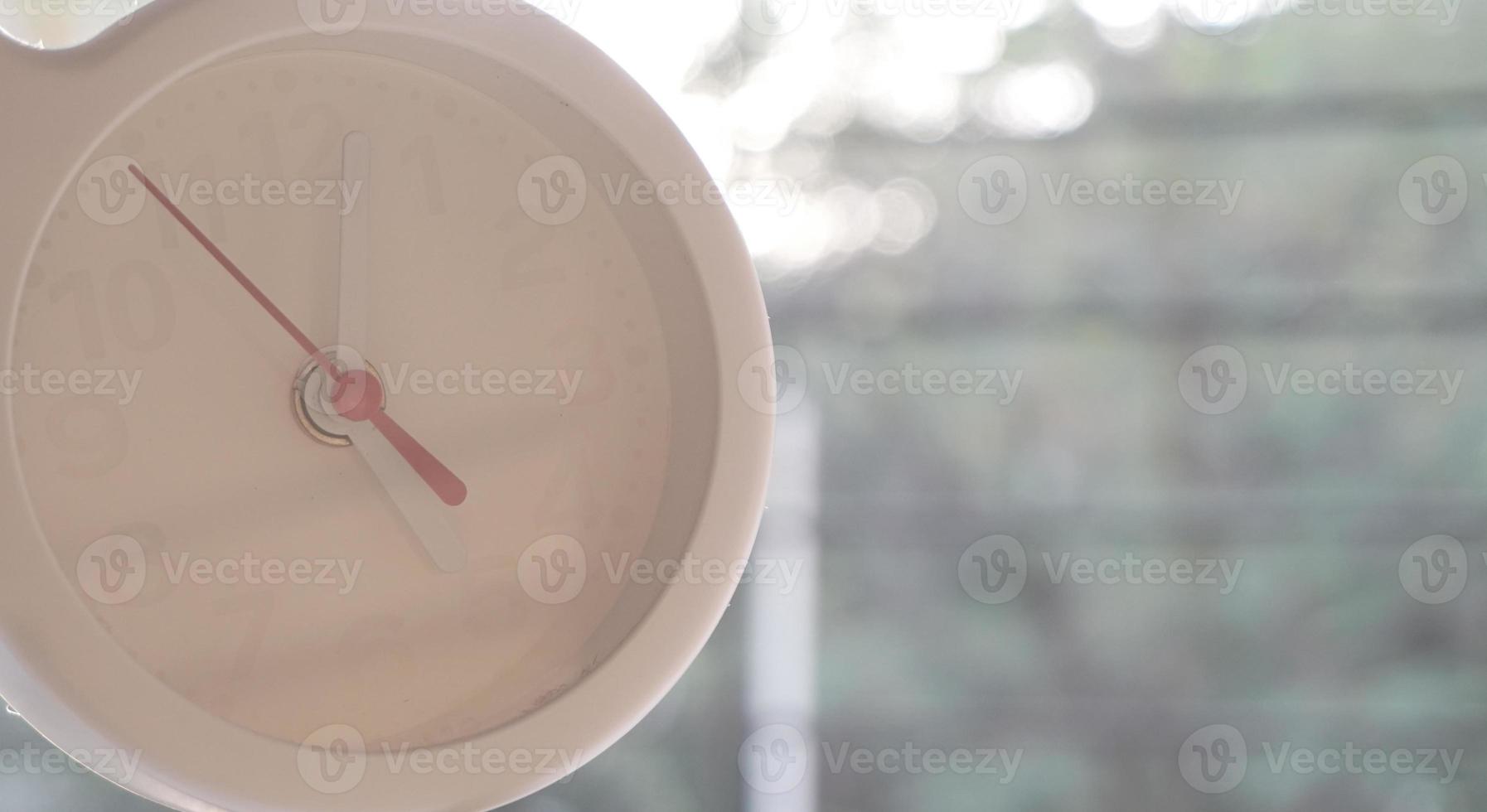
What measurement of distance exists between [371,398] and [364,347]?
4 cm

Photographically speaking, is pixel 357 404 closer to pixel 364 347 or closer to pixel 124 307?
pixel 364 347

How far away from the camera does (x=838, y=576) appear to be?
3.99 ft

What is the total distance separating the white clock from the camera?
714 millimetres

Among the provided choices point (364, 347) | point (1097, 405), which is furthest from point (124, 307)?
point (1097, 405)

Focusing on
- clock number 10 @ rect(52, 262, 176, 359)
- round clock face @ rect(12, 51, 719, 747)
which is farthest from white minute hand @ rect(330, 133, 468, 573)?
clock number 10 @ rect(52, 262, 176, 359)

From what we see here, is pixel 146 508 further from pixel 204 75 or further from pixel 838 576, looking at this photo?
pixel 838 576

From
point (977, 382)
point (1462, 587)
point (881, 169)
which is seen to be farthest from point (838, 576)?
point (1462, 587)

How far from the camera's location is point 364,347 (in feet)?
2.68

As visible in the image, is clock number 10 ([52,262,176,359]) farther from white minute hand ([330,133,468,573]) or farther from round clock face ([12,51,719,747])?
white minute hand ([330,133,468,573])

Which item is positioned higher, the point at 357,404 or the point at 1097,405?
the point at 1097,405

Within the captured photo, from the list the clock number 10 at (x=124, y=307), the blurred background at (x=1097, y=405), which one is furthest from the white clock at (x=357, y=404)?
the blurred background at (x=1097, y=405)

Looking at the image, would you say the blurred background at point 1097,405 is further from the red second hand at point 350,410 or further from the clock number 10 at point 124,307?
the clock number 10 at point 124,307

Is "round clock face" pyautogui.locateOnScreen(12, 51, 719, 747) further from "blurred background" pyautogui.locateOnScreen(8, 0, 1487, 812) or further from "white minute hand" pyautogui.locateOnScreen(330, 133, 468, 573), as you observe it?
"blurred background" pyautogui.locateOnScreen(8, 0, 1487, 812)

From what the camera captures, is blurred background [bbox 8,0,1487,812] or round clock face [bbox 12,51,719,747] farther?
blurred background [bbox 8,0,1487,812]
